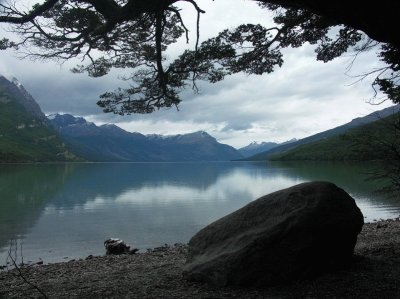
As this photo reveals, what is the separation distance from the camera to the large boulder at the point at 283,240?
8.77 m

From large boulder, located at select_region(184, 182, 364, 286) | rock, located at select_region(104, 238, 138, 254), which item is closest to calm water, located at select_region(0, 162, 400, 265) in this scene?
rock, located at select_region(104, 238, 138, 254)

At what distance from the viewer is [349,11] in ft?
21.5

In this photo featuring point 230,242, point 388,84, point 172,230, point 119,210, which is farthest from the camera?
point 119,210

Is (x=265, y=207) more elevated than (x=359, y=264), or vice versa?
(x=265, y=207)

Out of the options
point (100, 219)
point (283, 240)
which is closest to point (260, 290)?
point (283, 240)

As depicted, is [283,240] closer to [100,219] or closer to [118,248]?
[118,248]

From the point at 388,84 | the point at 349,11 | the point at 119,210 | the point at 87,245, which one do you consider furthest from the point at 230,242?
the point at 119,210

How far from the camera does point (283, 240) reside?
8820 millimetres

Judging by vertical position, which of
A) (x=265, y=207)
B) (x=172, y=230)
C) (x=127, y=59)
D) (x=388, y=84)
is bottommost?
(x=172, y=230)

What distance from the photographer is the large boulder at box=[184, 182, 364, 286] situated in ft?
28.8

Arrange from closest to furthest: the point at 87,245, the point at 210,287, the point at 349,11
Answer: the point at 349,11, the point at 210,287, the point at 87,245

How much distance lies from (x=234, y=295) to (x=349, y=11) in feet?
18.7

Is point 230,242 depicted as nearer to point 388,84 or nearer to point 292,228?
point 292,228

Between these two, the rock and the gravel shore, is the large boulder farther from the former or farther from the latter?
the rock
